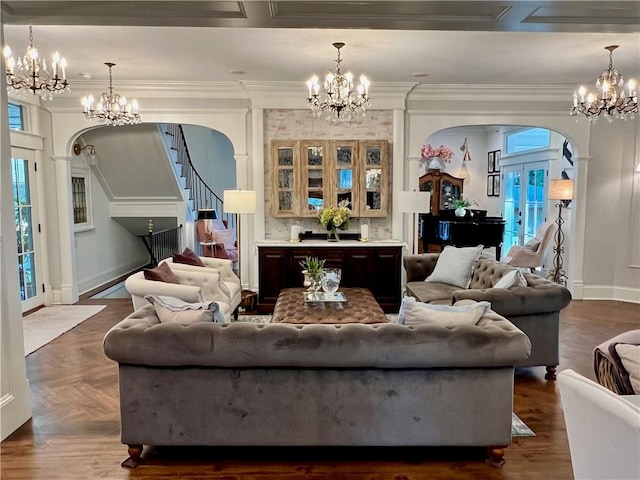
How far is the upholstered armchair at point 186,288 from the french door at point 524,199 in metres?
6.63

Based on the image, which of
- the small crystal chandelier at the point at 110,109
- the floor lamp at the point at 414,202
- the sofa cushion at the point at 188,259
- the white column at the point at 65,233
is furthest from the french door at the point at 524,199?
the white column at the point at 65,233

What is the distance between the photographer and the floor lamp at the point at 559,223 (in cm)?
711

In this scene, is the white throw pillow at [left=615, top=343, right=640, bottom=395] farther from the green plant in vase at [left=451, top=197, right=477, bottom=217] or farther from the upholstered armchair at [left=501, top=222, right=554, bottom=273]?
the green plant in vase at [left=451, top=197, right=477, bottom=217]

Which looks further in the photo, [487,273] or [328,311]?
[487,273]

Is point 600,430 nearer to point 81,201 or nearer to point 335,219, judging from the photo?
point 335,219

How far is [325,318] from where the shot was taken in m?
3.92

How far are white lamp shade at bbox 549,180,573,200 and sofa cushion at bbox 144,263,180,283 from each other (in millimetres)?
5706

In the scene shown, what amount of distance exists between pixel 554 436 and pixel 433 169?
325 inches

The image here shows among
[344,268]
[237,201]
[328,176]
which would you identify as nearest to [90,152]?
[237,201]

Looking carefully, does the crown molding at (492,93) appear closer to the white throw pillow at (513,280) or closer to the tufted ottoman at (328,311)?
the tufted ottoman at (328,311)

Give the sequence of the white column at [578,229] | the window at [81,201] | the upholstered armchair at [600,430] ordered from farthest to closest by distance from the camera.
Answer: the window at [81,201]
the white column at [578,229]
the upholstered armchair at [600,430]

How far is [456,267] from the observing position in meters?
5.25

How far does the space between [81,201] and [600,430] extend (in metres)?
7.90

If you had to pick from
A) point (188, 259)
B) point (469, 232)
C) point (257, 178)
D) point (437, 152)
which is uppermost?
point (437, 152)
